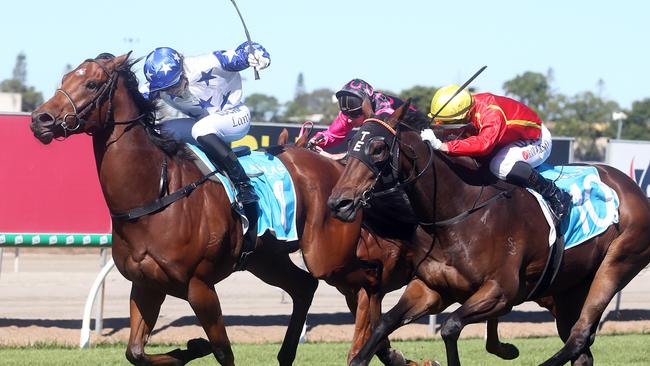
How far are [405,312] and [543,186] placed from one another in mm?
1259

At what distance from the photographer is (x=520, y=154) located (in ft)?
22.9

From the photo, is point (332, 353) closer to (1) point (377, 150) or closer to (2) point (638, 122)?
(1) point (377, 150)

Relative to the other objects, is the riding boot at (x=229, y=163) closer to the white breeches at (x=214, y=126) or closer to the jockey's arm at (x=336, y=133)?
the white breeches at (x=214, y=126)

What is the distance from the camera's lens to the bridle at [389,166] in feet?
19.9

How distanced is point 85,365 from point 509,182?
3438 mm

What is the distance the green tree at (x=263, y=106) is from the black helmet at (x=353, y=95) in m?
56.0

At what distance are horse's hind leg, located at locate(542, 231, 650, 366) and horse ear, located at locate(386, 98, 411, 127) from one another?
5.82 ft

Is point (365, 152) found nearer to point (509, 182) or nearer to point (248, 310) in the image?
point (509, 182)

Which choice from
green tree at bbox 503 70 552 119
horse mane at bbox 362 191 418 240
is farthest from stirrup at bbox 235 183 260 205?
green tree at bbox 503 70 552 119

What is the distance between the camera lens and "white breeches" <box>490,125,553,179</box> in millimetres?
6879

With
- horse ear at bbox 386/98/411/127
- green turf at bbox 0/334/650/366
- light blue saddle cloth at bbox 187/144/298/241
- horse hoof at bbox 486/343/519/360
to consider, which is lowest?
green turf at bbox 0/334/650/366

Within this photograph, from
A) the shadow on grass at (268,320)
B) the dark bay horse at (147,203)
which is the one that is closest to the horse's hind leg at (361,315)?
the dark bay horse at (147,203)

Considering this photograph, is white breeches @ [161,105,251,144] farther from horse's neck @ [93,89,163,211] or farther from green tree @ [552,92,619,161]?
green tree @ [552,92,619,161]

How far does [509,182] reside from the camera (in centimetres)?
691
